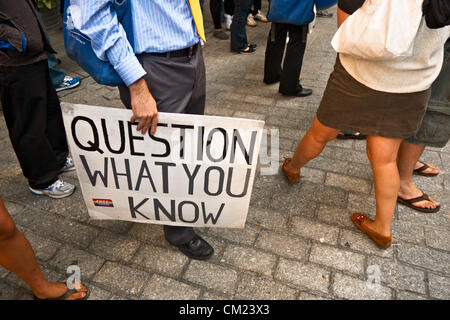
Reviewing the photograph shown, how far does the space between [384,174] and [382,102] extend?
0.47 metres

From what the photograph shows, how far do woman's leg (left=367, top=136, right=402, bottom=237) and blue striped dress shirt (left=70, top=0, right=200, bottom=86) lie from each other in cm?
128

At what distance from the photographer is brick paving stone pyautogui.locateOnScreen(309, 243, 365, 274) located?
2.07 m

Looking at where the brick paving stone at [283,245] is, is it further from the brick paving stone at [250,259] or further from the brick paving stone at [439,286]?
the brick paving stone at [439,286]

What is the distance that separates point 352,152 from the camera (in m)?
3.12

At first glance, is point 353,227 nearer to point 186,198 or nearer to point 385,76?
point 385,76

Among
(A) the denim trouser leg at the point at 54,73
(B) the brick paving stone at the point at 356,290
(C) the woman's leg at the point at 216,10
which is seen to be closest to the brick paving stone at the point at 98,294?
(B) the brick paving stone at the point at 356,290

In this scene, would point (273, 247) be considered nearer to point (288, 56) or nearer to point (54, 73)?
point (288, 56)

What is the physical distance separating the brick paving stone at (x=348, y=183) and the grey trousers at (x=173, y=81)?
58.5 inches

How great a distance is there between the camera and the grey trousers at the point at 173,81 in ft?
5.18

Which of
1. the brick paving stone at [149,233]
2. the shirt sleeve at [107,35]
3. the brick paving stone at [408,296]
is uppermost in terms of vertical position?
the shirt sleeve at [107,35]

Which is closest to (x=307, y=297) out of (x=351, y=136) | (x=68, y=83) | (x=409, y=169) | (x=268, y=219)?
(x=268, y=219)

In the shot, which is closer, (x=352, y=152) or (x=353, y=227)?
(x=353, y=227)

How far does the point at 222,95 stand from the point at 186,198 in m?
2.51
